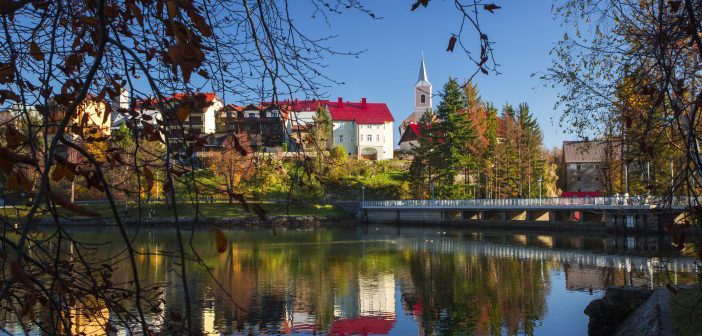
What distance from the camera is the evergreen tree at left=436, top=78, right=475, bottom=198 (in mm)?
54812

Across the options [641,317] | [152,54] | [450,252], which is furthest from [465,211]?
[152,54]

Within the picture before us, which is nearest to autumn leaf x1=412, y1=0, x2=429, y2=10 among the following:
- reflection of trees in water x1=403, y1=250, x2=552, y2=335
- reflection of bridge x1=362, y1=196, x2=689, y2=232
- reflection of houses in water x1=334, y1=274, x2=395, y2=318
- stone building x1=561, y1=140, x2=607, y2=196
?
reflection of trees in water x1=403, y1=250, x2=552, y2=335

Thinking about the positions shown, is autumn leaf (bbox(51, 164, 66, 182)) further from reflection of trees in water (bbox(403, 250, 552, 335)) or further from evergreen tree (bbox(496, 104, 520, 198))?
evergreen tree (bbox(496, 104, 520, 198))

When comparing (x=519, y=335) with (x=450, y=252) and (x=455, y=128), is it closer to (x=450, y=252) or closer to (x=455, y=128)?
(x=450, y=252)

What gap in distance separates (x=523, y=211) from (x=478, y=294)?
106ft

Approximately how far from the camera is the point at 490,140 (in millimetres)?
59000

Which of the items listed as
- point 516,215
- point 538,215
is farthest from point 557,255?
point 516,215

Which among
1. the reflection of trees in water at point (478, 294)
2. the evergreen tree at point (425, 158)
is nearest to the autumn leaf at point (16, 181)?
the reflection of trees in water at point (478, 294)

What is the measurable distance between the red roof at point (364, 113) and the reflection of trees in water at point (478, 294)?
2211 inches

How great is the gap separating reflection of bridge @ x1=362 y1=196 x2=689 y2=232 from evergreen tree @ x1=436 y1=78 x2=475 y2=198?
3.51 m

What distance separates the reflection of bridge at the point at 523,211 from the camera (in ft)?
128

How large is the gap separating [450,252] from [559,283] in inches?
407

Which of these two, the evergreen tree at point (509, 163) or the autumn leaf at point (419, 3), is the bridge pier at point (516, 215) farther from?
the autumn leaf at point (419, 3)

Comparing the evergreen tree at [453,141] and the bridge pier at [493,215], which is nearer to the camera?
the bridge pier at [493,215]
